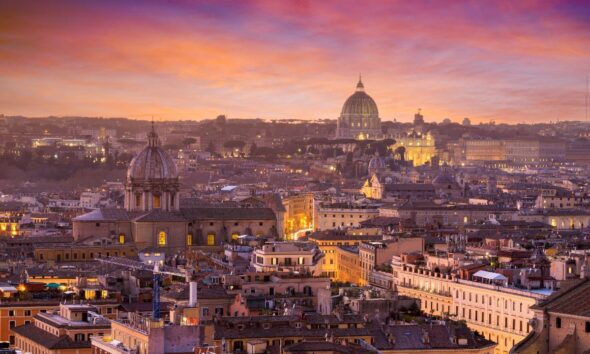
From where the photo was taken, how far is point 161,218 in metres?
71.0

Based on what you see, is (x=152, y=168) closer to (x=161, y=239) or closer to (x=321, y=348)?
(x=161, y=239)

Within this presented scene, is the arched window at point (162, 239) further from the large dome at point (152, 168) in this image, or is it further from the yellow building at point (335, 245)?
the yellow building at point (335, 245)

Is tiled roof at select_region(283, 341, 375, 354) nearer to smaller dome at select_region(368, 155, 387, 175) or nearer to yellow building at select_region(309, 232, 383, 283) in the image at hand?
yellow building at select_region(309, 232, 383, 283)

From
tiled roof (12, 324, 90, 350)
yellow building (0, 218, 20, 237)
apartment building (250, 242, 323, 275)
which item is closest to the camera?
tiled roof (12, 324, 90, 350)

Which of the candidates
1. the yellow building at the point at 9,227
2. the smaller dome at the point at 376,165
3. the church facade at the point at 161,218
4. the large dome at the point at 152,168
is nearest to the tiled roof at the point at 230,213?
the church facade at the point at 161,218

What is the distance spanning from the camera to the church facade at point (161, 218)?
70.2m

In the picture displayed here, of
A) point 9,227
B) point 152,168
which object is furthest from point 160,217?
point 9,227

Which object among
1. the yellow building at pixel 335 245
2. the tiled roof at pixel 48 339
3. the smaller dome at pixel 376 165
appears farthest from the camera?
the smaller dome at pixel 376 165

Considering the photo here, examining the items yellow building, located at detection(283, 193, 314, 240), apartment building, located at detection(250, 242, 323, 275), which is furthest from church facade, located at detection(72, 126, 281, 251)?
yellow building, located at detection(283, 193, 314, 240)

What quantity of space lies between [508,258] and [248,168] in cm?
11095

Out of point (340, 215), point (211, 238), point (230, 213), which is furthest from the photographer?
point (340, 215)

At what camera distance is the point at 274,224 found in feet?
242

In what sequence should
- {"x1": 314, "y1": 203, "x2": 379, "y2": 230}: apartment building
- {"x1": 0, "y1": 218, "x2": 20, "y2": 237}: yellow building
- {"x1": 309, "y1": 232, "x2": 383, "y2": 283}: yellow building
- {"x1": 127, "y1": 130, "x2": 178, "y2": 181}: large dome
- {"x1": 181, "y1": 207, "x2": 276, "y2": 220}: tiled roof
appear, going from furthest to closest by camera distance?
{"x1": 314, "y1": 203, "x2": 379, "y2": 230}: apartment building
{"x1": 0, "y1": 218, "x2": 20, "y2": 237}: yellow building
{"x1": 127, "y1": 130, "x2": 178, "y2": 181}: large dome
{"x1": 181, "y1": 207, "x2": 276, "y2": 220}: tiled roof
{"x1": 309, "y1": 232, "x2": 383, "y2": 283}: yellow building

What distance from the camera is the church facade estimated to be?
230 feet
